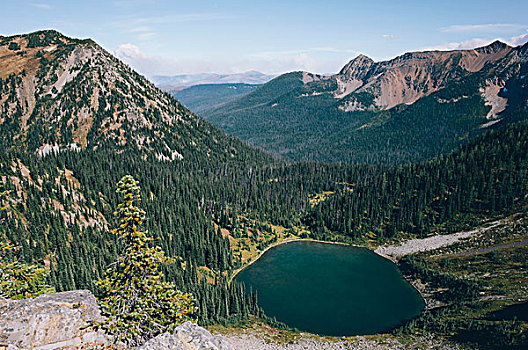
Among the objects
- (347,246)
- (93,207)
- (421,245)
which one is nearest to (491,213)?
(421,245)

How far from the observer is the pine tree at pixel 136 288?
22.4m

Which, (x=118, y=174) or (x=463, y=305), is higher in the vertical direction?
(x=118, y=174)

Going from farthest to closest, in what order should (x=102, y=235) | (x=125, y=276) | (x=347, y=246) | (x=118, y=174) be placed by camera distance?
(x=118, y=174), (x=347, y=246), (x=102, y=235), (x=125, y=276)

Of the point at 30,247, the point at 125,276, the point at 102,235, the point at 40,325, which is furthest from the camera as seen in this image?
the point at 102,235

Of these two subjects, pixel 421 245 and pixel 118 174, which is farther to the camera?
pixel 118 174

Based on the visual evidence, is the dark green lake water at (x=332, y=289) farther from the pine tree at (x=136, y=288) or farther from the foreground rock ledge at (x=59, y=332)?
the foreground rock ledge at (x=59, y=332)

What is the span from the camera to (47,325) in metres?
20.2

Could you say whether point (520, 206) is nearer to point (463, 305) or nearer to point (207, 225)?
point (463, 305)

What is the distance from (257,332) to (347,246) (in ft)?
283

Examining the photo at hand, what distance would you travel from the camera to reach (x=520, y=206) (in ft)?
487

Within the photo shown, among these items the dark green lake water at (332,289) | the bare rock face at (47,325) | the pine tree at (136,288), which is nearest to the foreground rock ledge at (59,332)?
the bare rock face at (47,325)

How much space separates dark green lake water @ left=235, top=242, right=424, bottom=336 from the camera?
98.6 meters

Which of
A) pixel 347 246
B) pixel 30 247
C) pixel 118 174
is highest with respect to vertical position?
pixel 118 174

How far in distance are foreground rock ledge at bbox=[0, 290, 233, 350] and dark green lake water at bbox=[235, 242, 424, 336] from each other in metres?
81.7
